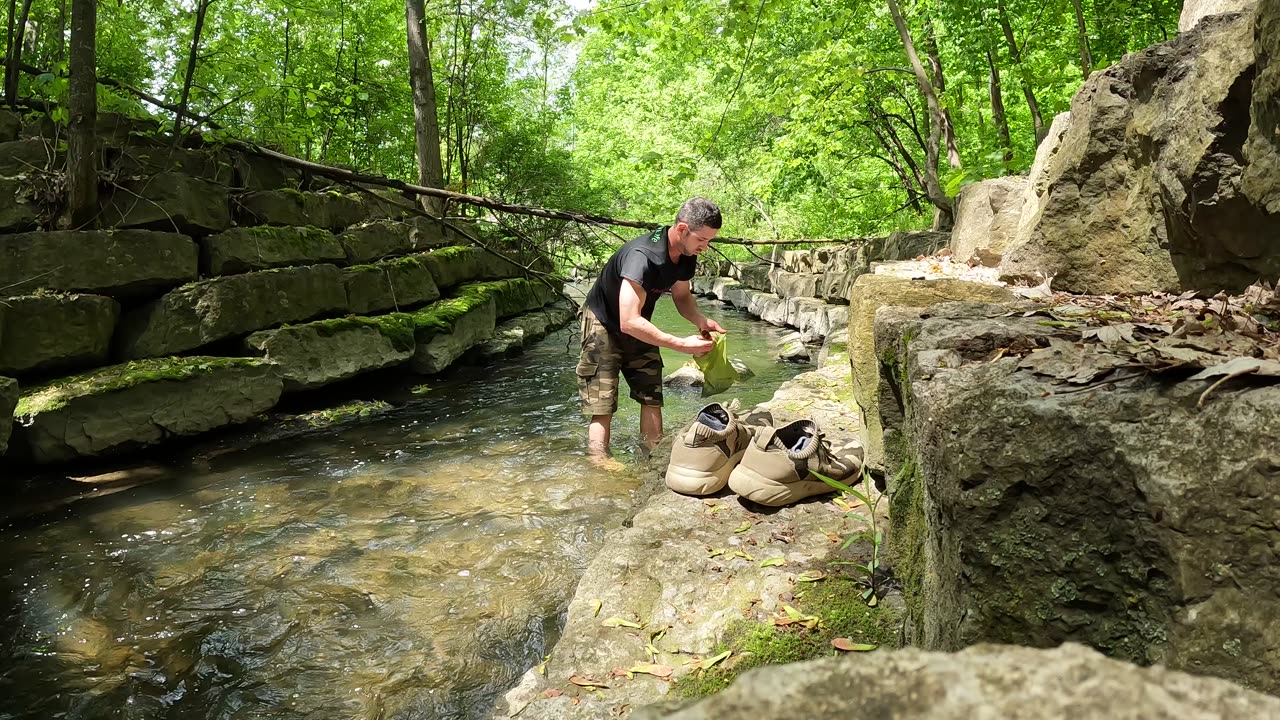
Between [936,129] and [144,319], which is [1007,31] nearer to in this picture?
[936,129]

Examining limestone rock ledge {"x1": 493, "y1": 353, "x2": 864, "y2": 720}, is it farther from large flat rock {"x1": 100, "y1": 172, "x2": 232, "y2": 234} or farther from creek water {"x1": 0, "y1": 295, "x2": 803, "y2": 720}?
large flat rock {"x1": 100, "y1": 172, "x2": 232, "y2": 234}

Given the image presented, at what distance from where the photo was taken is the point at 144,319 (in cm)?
587

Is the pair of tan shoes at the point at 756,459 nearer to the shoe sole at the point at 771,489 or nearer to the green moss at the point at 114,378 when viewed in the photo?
the shoe sole at the point at 771,489

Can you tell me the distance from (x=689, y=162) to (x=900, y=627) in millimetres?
6646

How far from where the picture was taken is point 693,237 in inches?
179

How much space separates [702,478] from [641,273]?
1.54 metres

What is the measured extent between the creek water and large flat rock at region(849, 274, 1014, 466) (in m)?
1.63

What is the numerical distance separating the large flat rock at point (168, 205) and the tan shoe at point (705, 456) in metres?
5.11

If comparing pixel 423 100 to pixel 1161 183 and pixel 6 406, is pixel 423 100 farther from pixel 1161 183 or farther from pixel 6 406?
pixel 1161 183

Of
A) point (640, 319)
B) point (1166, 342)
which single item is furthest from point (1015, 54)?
point (1166, 342)

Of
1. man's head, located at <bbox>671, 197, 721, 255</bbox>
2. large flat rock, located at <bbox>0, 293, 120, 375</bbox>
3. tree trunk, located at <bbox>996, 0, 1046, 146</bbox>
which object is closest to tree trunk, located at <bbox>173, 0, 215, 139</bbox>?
large flat rock, located at <bbox>0, 293, 120, 375</bbox>

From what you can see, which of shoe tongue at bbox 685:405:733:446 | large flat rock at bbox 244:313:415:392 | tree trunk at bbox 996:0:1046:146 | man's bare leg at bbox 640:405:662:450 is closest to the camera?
Result: shoe tongue at bbox 685:405:733:446

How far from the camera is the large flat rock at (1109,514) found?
1085mm

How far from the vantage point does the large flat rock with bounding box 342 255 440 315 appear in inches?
314
